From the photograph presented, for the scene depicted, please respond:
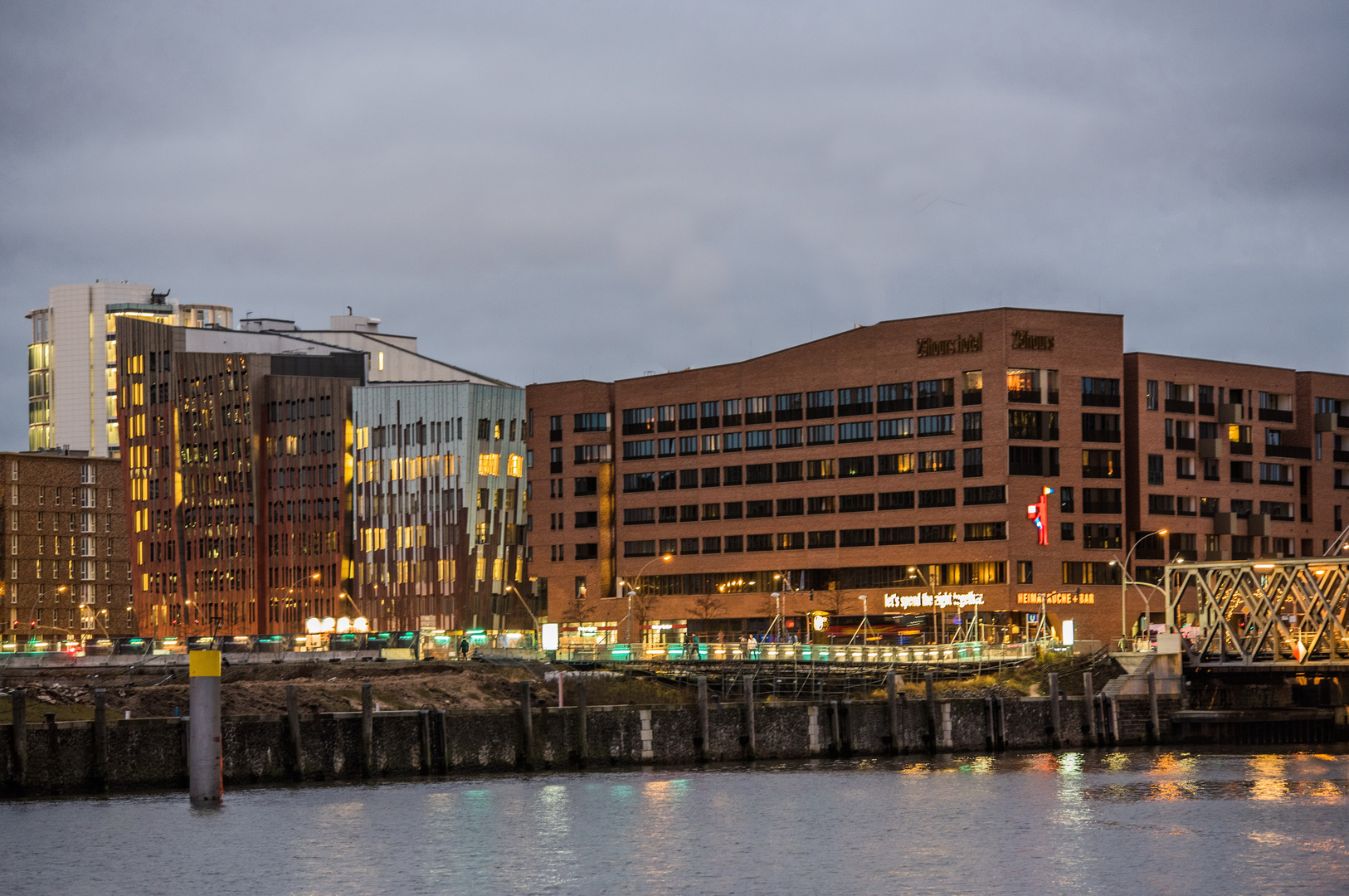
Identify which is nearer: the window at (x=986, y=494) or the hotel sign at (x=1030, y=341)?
the window at (x=986, y=494)

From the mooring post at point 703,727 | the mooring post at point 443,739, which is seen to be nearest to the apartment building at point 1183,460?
the mooring post at point 703,727

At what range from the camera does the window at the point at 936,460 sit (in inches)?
7579

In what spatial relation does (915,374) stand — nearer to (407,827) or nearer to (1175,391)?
(1175,391)

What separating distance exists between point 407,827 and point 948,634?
121 m

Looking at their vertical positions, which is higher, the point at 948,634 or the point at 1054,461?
the point at 1054,461

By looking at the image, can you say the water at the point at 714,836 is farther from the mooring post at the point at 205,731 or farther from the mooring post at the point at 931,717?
the mooring post at the point at 931,717

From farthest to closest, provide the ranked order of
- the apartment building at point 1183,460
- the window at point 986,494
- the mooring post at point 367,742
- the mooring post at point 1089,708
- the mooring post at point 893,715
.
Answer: the apartment building at point 1183,460
the window at point 986,494
the mooring post at point 1089,708
the mooring post at point 893,715
the mooring post at point 367,742

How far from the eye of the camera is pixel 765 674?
402 feet

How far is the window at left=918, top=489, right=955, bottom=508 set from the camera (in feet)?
632

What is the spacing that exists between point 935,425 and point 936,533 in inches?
438

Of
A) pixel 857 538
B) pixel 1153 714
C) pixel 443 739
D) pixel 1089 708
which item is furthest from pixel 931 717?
pixel 857 538

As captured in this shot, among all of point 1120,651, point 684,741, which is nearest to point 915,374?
point 1120,651

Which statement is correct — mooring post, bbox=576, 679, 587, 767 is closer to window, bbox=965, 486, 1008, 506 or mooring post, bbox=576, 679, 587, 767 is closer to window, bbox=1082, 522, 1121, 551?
window, bbox=965, 486, 1008, 506

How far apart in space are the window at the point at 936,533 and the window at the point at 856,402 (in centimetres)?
1384
